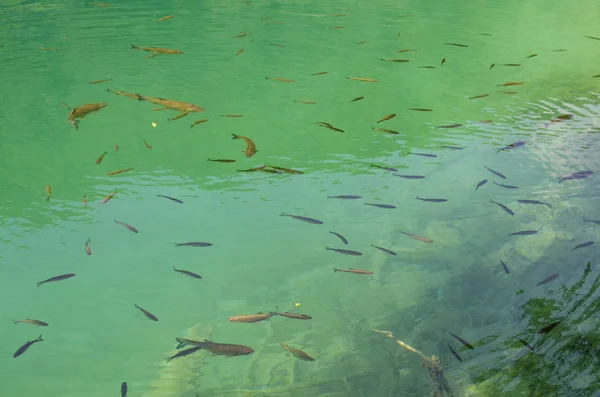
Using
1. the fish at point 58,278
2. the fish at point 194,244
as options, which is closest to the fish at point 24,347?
the fish at point 58,278

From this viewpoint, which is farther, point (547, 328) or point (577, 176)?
point (577, 176)

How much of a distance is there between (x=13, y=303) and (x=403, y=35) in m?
6.83

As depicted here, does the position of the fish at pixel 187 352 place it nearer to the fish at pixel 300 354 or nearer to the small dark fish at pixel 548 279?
the fish at pixel 300 354

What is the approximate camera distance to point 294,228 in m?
3.25

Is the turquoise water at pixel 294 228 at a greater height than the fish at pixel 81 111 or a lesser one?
lesser

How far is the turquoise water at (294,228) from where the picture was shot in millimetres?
2289

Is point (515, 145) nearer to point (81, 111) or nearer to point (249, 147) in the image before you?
point (249, 147)

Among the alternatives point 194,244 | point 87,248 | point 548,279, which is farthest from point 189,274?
point 548,279

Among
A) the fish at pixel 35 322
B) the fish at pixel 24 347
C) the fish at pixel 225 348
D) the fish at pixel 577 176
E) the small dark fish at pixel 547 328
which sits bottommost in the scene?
the fish at pixel 24 347

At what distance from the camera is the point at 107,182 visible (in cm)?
366

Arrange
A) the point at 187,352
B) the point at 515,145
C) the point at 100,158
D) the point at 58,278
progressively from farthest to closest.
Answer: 1. the point at 515,145
2. the point at 100,158
3. the point at 58,278
4. the point at 187,352

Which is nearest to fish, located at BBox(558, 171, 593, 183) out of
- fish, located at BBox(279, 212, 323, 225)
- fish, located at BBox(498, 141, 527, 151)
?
fish, located at BBox(498, 141, 527, 151)

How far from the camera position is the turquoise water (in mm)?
2289

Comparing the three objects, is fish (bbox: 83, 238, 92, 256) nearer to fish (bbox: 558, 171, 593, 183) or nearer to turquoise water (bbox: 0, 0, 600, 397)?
turquoise water (bbox: 0, 0, 600, 397)
